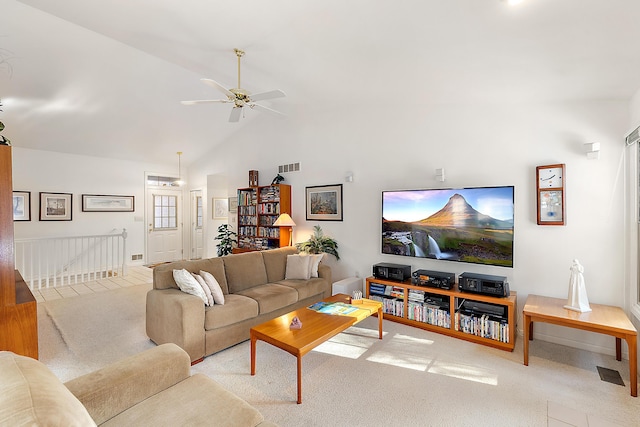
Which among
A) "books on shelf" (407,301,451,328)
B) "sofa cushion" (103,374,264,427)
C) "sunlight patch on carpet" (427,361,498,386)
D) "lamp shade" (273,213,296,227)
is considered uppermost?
"lamp shade" (273,213,296,227)

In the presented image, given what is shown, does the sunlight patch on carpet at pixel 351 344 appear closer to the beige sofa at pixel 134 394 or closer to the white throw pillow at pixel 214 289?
the white throw pillow at pixel 214 289

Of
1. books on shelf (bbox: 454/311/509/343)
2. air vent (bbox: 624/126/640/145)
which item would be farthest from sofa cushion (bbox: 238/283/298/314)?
air vent (bbox: 624/126/640/145)

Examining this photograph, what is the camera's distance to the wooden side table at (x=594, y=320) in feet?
7.52

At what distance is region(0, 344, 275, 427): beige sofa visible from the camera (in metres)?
0.92

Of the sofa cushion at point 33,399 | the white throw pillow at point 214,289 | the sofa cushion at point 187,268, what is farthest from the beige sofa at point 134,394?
the sofa cushion at point 187,268

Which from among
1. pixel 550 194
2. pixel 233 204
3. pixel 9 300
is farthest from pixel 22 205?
pixel 550 194

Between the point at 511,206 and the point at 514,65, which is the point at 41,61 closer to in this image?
the point at 514,65

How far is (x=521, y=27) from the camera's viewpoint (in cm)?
226

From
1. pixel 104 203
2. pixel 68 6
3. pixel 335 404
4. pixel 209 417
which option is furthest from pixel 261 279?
pixel 104 203

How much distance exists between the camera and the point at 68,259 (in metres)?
6.10

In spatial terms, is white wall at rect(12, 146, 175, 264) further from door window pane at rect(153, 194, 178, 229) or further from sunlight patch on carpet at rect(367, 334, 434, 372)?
sunlight patch on carpet at rect(367, 334, 434, 372)

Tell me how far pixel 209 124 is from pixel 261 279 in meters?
3.80

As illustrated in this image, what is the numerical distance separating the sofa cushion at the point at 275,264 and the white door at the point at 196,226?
4.60 m

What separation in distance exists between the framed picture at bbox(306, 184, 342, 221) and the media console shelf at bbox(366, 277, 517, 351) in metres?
1.42
